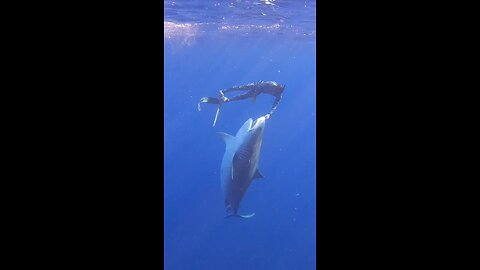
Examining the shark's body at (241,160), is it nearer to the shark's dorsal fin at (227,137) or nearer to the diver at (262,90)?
the shark's dorsal fin at (227,137)

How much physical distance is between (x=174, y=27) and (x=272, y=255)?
55.5 ft

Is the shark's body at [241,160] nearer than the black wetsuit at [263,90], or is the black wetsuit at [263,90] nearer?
the black wetsuit at [263,90]

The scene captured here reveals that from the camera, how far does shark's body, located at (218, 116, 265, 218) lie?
423 inches

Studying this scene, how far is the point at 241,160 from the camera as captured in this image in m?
11.2

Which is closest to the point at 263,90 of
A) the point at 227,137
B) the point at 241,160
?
the point at 241,160

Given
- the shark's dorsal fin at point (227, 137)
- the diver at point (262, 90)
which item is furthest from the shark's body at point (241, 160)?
the diver at point (262, 90)

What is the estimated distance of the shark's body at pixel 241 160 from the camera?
10750 mm

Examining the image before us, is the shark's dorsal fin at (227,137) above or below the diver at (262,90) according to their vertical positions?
below

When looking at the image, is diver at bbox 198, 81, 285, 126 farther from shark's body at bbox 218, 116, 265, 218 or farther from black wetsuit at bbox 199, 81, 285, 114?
shark's body at bbox 218, 116, 265, 218

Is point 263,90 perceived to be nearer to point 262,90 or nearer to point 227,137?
point 262,90
